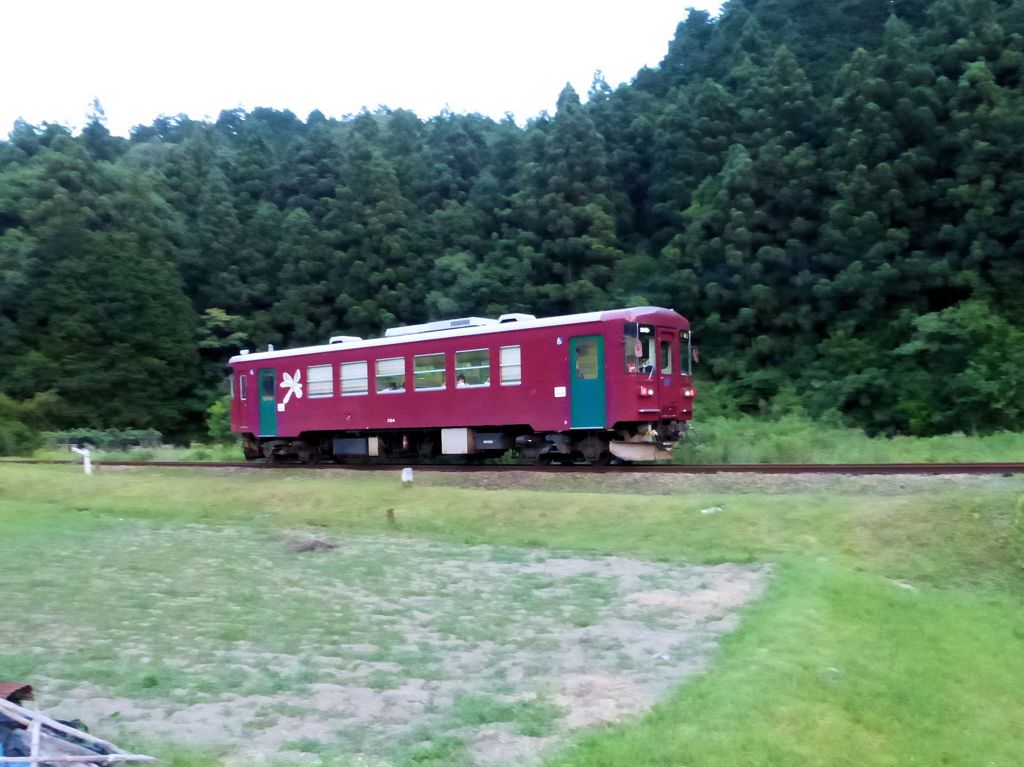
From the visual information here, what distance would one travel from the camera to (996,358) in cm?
2602

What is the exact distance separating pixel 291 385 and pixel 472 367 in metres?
5.62

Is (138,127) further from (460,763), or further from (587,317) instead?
(460,763)

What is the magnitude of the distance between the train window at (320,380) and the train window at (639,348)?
7396 mm

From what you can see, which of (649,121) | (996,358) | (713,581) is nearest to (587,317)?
(713,581)

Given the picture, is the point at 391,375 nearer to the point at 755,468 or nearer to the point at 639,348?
the point at 639,348

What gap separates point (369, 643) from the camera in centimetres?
682

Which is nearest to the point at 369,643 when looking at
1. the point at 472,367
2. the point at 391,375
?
the point at 472,367

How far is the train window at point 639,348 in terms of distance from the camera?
50.2 ft

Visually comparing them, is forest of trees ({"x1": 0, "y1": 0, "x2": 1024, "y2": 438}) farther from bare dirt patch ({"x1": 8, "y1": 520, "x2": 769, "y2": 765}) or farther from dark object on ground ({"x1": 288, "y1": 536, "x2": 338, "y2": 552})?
bare dirt patch ({"x1": 8, "y1": 520, "x2": 769, "y2": 765})

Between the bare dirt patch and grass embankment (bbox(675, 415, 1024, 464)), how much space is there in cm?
728

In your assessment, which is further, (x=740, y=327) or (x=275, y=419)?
(x=740, y=327)

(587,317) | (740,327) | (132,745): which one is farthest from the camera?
(740,327)

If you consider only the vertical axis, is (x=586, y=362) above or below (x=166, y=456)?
above

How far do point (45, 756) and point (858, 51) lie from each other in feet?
105
